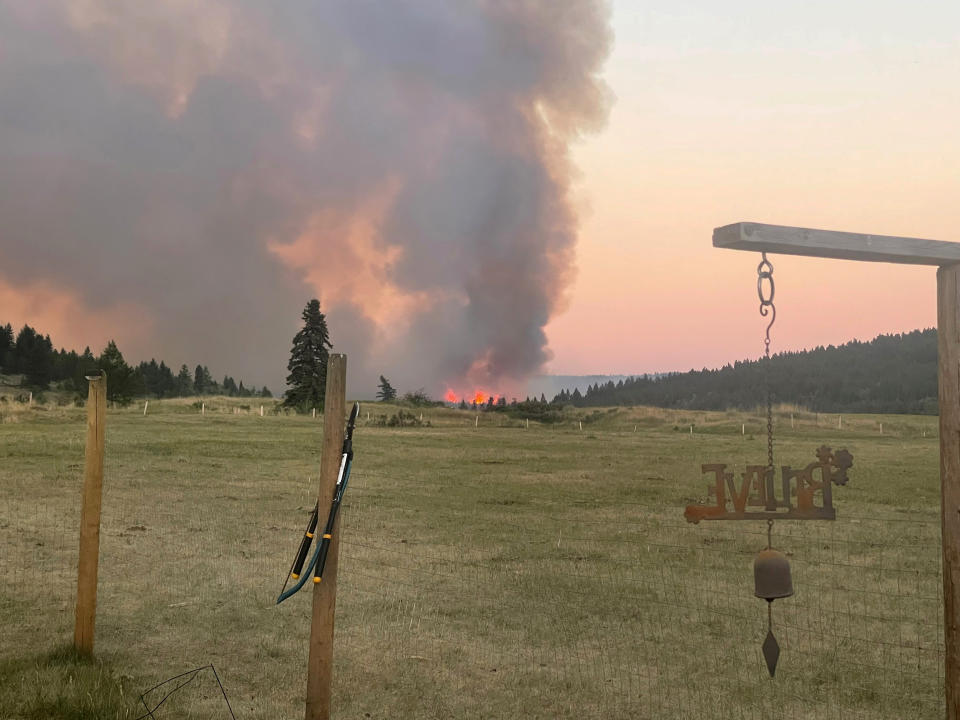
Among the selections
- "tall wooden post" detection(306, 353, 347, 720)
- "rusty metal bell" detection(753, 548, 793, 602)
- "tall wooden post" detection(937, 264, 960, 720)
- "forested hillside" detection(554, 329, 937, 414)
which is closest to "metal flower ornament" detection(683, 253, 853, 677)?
"rusty metal bell" detection(753, 548, 793, 602)

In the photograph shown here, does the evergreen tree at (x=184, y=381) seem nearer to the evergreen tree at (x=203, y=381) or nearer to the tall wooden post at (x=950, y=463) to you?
the evergreen tree at (x=203, y=381)

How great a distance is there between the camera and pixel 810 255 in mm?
5875

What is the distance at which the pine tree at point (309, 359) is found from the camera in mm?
62188

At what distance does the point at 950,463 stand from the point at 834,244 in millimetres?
2013

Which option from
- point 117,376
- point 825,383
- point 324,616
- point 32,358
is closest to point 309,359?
point 117,376

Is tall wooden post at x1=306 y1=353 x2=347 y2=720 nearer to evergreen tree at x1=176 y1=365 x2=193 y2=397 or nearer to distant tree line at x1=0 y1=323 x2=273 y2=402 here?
distant tree line at x1=0 y1=323 x2=273 y2=402

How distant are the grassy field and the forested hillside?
261 feet

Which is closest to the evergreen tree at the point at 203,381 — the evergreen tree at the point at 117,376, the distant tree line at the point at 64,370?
the distant tree line at the point at 64,370

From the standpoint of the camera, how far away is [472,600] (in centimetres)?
1185

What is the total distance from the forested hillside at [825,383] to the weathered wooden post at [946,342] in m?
94.2

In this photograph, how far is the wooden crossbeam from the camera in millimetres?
5480

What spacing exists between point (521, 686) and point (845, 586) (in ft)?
23.5

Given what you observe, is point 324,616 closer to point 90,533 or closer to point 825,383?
point 90,533

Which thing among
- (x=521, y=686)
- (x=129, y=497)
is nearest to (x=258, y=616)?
(x=521, y=686)
